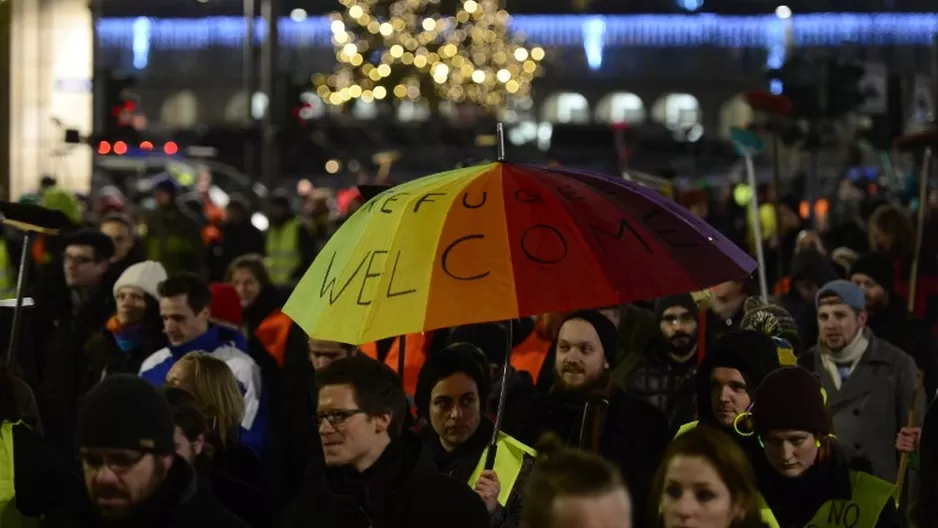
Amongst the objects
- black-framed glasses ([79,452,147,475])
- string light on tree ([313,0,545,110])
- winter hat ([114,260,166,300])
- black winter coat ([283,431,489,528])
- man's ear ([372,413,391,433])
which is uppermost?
string light on tree ([313,0,545,110])

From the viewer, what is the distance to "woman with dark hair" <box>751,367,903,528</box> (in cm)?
632

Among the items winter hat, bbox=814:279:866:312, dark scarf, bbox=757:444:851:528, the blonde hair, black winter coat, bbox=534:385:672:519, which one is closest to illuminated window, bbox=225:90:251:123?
winter hat, bbox=814:279:866:312

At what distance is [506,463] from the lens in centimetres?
676

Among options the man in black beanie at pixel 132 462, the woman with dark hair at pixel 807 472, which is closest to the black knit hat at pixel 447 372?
the woman with dark hair at pixel 807 472

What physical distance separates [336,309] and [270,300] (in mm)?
6591

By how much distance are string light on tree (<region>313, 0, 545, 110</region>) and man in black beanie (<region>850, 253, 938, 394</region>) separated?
112 feet

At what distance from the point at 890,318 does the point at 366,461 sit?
19.3 feet

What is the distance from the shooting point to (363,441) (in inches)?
231

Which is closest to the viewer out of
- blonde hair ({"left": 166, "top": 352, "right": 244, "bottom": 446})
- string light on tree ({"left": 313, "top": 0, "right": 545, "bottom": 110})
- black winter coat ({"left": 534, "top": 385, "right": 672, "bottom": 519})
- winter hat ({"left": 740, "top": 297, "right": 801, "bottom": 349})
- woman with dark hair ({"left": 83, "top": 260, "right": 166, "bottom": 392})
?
black winter coat ({"left": 534, "top": 385, "right": 672, "bottom": 519})

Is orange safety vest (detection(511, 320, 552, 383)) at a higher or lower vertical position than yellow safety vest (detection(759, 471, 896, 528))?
higher

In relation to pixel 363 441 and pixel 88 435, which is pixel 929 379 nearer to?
pixel 363 441

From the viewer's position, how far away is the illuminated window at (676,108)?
9494 cm

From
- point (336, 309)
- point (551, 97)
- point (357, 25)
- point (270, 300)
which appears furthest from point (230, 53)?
point (336, 309)

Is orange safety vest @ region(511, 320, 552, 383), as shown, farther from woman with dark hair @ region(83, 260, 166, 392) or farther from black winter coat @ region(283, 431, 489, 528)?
black winter coat @ region(283, 431, 489, 528)
